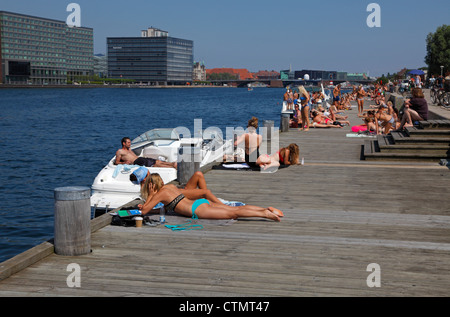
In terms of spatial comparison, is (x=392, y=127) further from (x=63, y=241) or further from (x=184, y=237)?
(x=63, y=241)

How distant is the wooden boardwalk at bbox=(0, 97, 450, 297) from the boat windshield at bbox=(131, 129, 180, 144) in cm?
710

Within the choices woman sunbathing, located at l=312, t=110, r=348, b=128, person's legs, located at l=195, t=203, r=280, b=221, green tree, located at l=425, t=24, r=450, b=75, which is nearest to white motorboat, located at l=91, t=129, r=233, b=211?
person's legs, located at l=195, t=203, r=280, b=221

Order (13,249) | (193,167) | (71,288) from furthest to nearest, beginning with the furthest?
(13,249)
(193,167)
(71,288)

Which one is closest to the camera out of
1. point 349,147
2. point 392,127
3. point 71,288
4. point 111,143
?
point 71,288

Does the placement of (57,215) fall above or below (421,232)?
above

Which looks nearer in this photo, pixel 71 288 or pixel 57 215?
pixel 71 288

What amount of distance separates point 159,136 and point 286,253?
12121 mm

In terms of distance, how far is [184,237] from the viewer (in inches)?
305

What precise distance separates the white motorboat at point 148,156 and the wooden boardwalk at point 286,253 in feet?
11.0

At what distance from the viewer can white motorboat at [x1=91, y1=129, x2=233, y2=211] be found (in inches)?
550

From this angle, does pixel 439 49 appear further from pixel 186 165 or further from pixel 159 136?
pixel 186 165

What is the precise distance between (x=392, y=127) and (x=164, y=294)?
1877 cm
